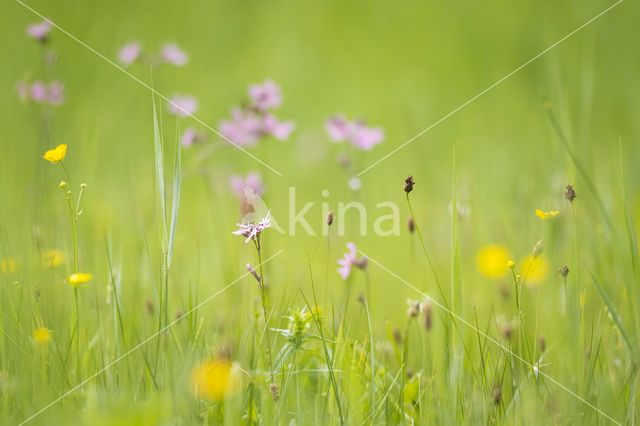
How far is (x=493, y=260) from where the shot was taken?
6.34 ft

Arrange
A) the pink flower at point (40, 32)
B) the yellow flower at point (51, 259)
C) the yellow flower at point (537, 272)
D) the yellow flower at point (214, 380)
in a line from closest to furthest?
the yellow flower at point (214, 380)
the yellow flower at point (51, 259)
the yellow flower at point (537, 272)
the pink flower at point (40, 32)

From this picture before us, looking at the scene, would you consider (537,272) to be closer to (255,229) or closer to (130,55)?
(255,229)

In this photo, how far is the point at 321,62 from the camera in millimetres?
4480

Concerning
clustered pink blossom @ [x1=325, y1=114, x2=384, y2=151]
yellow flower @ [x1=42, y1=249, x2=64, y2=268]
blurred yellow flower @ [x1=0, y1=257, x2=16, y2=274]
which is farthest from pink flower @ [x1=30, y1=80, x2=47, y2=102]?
clustered pink blossom @ [x1=325, y1=114, x2=384, y2=151]

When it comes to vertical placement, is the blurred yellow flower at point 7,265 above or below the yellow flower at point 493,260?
above

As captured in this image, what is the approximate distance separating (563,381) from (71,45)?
13.8ft

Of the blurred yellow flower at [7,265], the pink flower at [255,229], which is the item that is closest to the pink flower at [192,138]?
the blurred yellow flower at [7,265]

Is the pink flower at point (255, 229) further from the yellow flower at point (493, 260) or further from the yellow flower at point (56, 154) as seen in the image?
the yellow flower at point (493, 260)

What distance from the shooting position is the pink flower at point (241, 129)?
1.93 metres

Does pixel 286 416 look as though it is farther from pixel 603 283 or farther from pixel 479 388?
pixel 603 283

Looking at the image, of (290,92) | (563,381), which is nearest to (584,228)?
(563,381)

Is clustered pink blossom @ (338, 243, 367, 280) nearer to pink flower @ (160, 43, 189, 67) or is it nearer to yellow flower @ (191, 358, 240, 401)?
yellow flower @ (191, 358, 240, 401)

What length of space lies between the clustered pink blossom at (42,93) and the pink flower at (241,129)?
0.57 meters

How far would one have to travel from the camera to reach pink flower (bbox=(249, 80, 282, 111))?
1858mm
